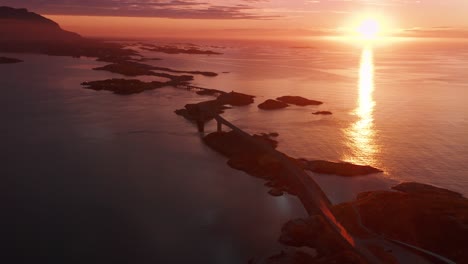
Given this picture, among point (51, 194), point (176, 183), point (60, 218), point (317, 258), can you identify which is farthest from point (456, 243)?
point (51, 194)

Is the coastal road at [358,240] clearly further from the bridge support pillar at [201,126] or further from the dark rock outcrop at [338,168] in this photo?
the bridge support pillar at [201,126]

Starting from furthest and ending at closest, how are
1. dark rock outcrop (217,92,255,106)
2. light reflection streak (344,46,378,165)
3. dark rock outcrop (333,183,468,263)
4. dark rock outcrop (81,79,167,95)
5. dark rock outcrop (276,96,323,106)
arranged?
dark rock outcrop (81,79,167,95) < dark rock outcrop (276,96,323,106) < dark rock outcrop (217,92,255,106) < light reflection streak (344,46,378,165) < dark rock outcrop (333,183,468,263)

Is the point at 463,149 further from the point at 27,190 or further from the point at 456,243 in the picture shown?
the point at 27,190

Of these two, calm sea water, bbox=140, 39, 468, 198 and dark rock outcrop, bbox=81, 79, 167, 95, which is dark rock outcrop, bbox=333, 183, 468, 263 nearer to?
calm sea water, bbox=140, 39, 468, 198

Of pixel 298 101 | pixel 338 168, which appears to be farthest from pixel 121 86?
pixel 338 168

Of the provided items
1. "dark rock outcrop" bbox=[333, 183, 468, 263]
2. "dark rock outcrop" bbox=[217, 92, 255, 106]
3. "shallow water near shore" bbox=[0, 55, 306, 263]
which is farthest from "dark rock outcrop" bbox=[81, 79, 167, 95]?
"dark rock outcrop" bbox=[333, 183, 468, 263]

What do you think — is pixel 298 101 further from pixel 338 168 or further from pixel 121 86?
pixel 121 86

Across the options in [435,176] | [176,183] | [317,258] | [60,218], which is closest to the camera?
[317,258]
